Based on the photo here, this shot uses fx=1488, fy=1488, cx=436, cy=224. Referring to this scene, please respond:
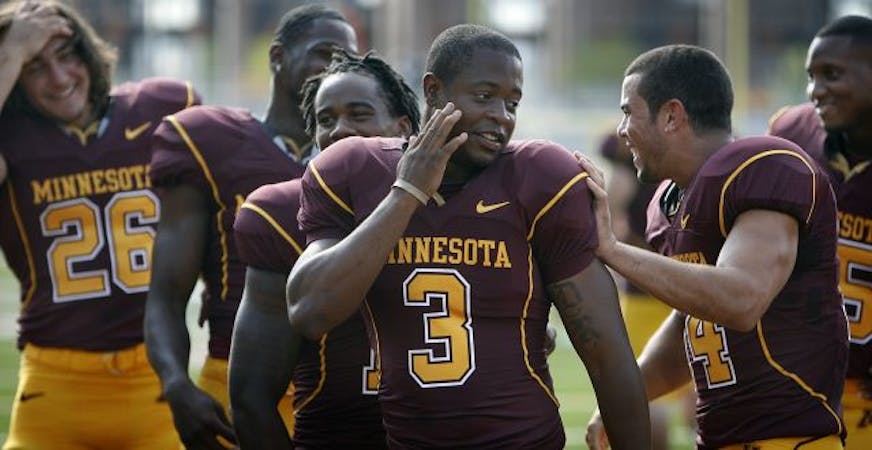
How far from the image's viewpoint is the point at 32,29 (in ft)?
17.2

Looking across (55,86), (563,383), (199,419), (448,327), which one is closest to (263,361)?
(199,419)

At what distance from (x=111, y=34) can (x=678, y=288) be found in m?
23.8

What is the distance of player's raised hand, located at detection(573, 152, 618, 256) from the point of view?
363 centimetres

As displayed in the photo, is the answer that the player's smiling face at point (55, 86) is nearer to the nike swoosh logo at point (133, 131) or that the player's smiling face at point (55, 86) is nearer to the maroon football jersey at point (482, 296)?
the nike swoosh logo at point (133, 131)

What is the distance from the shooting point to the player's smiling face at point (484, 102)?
3461 mm

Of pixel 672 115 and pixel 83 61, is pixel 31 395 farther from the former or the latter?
pixel 672 115

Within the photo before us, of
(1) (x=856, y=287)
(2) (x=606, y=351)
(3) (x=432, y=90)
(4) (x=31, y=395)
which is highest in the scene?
(3) (x=432, y=90)

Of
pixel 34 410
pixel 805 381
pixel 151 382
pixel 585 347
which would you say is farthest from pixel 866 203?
pixel 34 410

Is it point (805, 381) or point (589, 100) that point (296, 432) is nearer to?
point (805, 381)

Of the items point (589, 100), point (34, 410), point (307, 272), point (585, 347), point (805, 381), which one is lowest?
point (589, 100)

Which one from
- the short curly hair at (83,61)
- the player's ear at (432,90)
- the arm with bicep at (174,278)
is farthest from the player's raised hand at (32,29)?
the player's ear at (432,90)

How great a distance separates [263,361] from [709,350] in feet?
4.05

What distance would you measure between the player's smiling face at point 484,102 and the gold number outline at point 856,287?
175 centimetres

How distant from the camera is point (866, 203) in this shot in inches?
190
